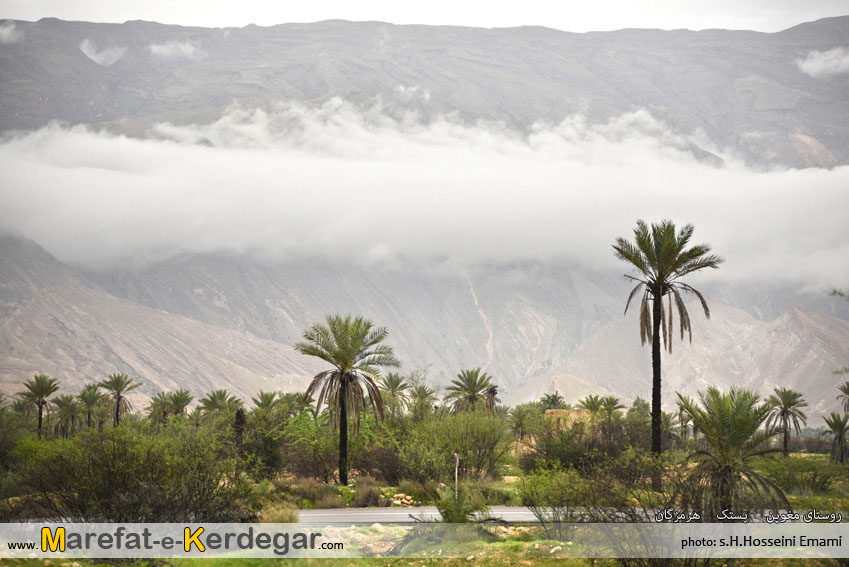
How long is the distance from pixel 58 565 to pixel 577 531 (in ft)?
45.2

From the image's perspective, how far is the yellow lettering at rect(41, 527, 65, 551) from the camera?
76.2 ft

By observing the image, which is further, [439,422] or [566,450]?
[439,422]

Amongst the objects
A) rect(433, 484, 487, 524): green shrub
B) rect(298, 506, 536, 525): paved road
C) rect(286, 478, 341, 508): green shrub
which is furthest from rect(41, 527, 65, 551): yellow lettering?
rect(286, 478, 341, 508): green shrub

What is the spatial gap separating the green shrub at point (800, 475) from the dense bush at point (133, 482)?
24.4 m

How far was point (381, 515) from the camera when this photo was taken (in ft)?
111

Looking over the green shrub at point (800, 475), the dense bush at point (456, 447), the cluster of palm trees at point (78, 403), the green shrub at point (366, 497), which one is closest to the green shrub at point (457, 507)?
the green shrub at point (366, 497)

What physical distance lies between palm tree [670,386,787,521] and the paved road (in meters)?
7.38

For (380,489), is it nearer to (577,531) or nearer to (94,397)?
(577,531)

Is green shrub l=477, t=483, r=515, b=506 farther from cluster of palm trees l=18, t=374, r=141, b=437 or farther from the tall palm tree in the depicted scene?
cluster of palm trees l=18, t=374, r=141, b=437

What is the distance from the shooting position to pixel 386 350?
144 ft

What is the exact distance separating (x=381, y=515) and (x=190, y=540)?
1142cm

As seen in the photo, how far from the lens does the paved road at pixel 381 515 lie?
104ft

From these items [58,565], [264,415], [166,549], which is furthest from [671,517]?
[264,415]

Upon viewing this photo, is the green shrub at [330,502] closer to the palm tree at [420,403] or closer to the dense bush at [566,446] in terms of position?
the dense bush at [566,446]
